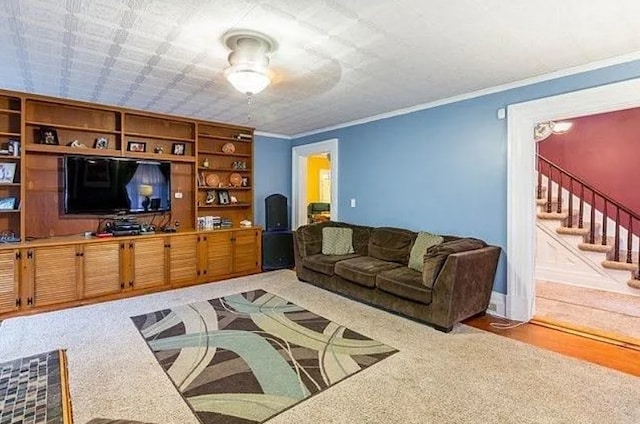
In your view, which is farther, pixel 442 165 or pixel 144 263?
pixel 144 263

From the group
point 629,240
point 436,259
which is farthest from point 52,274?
point 629,240

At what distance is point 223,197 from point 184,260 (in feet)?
4.24

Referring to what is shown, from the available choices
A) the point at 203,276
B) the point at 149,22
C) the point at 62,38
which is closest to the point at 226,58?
the point at 149,22

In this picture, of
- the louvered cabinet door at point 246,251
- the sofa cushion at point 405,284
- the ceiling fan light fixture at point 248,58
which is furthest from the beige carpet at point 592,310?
the louvered cabinet door at point 246,251

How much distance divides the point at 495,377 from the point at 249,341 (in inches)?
74.7

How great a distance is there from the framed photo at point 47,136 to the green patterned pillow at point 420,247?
14.8 ft

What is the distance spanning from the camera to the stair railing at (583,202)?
15.4 ft

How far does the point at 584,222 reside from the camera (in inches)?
206

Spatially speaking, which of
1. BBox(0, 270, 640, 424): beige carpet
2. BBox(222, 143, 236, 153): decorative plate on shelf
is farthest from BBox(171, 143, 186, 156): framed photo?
BBox(0, 270, 640, 424): beige carpet

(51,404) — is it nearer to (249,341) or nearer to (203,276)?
(249,341)

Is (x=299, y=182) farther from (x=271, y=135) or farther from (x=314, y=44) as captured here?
(x=314, y=44)

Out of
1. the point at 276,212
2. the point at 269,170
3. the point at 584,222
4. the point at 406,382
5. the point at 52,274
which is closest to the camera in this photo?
the point at 406,382

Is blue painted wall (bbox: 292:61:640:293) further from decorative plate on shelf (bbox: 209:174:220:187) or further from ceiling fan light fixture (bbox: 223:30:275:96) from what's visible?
ceiling fan light fixture (bbox: 223:30:275:96)

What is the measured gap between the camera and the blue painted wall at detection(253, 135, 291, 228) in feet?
19.7
